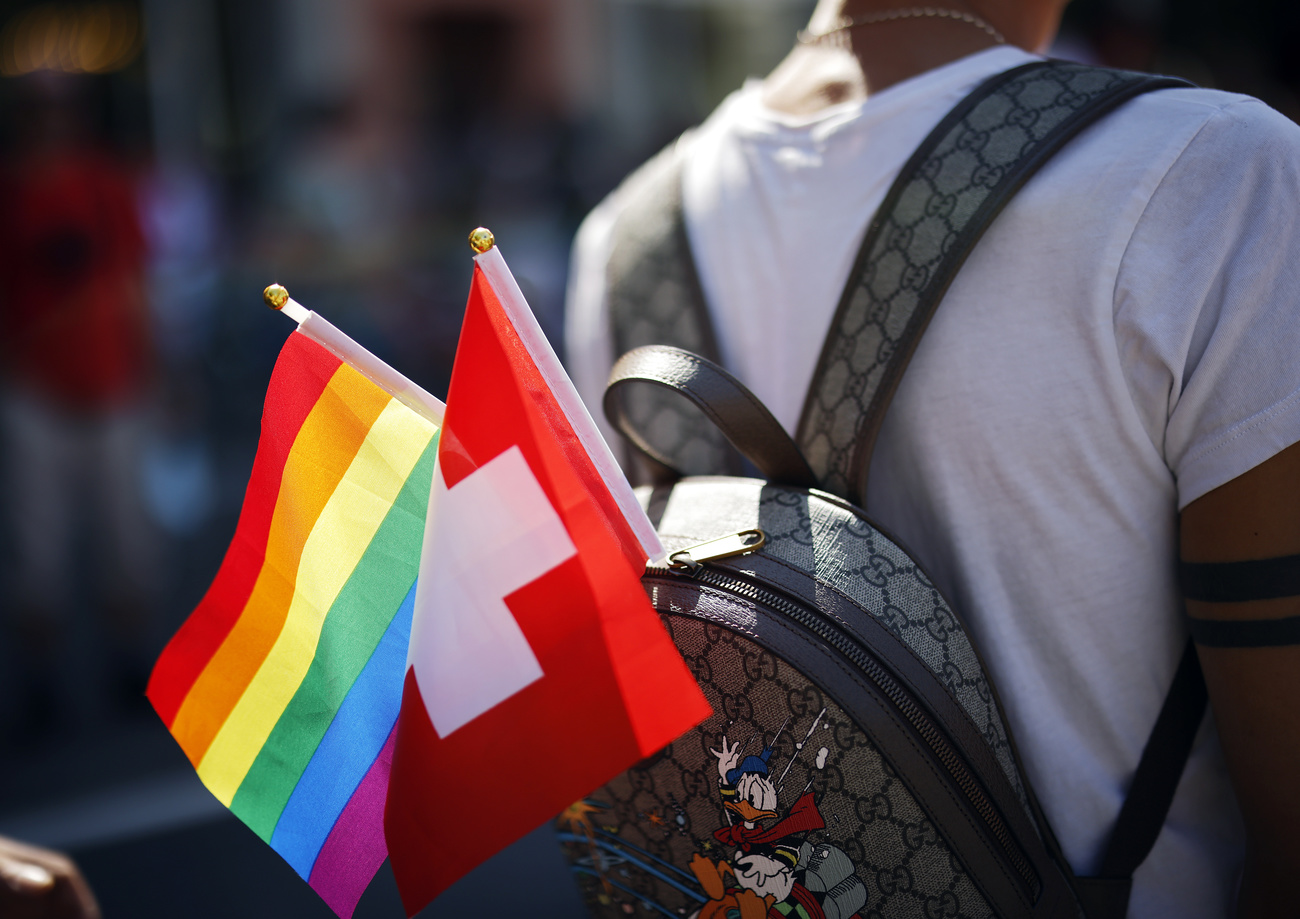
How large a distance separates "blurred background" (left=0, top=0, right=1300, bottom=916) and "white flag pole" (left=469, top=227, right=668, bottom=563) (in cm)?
167

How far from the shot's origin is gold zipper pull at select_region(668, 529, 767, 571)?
3.14 ft

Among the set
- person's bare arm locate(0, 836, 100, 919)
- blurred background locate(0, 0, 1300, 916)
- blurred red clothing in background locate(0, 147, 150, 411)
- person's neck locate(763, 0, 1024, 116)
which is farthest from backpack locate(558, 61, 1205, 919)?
blurred red clothing in background locate(0, 147, 150, 411)

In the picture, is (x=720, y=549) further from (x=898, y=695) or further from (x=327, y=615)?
(x=327, y=615)

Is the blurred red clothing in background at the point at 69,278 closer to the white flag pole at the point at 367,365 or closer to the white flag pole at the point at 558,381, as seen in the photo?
the white flag pole at the point at 367,365

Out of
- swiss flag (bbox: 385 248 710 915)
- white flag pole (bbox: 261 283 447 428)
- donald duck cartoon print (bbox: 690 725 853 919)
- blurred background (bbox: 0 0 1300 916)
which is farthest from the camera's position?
blurred background (bbox: 0 0 1300 916)

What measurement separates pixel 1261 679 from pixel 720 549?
1.61 ft

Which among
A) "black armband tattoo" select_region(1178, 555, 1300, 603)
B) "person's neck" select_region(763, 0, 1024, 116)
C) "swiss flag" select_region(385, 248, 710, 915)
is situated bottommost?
"black armband tattoo" select_region(1178, 555, 1300, 603)

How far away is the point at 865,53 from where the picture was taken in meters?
1.15

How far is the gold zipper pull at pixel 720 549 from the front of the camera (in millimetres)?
957

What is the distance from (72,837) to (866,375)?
10.7ft

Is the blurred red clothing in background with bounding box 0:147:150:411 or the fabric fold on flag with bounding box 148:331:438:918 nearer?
the fabric fold on flag with bounding box 148:331:438:918

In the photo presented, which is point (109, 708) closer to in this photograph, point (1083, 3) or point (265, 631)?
point (265, 631)

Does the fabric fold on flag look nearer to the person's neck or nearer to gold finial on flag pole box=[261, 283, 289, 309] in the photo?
gold finial on flag pole box=[261, 283, 289, 309]

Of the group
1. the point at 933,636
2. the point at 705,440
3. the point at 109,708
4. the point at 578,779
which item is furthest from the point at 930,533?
the point at 109,708
